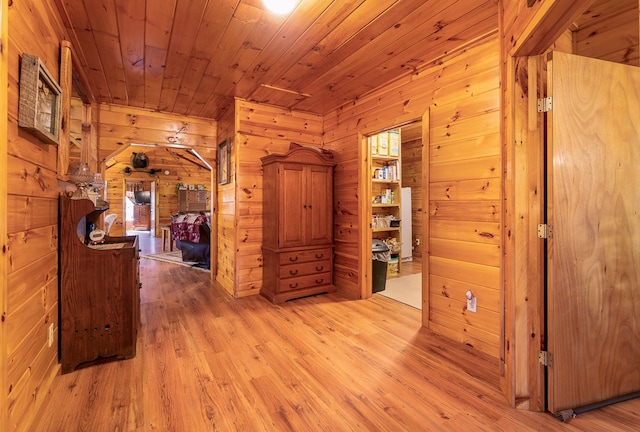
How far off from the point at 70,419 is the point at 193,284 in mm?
2777

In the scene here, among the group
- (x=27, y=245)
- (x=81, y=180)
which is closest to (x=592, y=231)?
(x=27, y=245)

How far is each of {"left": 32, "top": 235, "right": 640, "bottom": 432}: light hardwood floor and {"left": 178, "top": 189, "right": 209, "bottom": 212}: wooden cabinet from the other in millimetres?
7963

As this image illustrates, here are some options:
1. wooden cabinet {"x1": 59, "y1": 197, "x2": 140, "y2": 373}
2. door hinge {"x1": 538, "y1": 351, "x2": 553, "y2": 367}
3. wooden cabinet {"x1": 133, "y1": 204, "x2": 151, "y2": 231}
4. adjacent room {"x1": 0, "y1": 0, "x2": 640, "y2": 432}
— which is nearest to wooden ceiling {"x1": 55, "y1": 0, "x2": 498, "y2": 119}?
adjacent room {"x1": 0, "y1": 0, "x2": 640, "y2": 432}

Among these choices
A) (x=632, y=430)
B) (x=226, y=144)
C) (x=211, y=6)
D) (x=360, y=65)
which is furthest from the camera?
(x=226, y=144)

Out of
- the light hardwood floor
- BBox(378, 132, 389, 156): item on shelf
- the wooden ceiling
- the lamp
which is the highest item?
the wooden ceiling

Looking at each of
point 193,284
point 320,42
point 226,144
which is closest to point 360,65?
point 320,42

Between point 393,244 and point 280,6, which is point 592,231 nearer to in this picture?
point 280,6

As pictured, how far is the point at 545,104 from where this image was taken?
1595 mm

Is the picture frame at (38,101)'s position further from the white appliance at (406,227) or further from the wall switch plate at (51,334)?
the white appliance at (406,227)

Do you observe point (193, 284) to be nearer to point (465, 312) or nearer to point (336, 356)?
point (336, 356)

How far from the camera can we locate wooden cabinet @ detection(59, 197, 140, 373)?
6.59 feet

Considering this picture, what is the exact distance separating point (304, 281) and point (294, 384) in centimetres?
175

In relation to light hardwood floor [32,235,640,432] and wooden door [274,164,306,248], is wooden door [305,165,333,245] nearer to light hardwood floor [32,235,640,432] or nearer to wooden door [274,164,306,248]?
wooden door [274,164,306,248]

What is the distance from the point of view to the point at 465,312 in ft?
7.79
